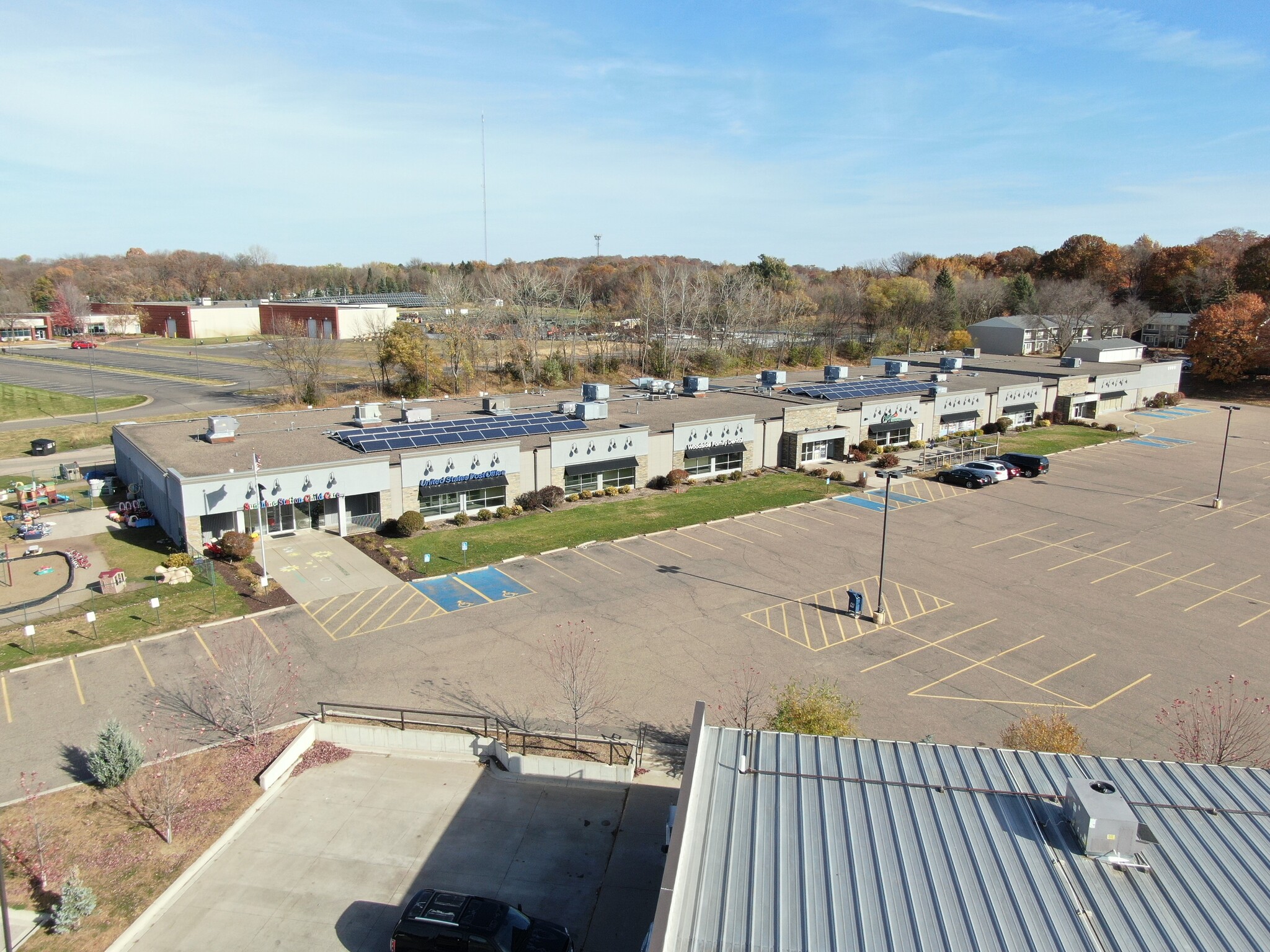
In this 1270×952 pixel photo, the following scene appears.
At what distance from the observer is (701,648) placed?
83.9 feet

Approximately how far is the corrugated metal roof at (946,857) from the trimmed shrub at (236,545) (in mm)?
25347

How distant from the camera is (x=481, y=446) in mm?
39281

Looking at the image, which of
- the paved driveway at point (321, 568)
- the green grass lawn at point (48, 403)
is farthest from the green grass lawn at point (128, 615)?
the green grass lawn at point (48, 403)

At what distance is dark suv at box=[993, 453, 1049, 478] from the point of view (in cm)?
4847

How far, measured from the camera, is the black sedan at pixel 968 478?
4572 centimetres

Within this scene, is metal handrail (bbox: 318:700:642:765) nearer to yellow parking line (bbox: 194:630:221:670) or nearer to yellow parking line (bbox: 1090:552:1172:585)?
yellow parking line (bbox: 194:630:221:670)

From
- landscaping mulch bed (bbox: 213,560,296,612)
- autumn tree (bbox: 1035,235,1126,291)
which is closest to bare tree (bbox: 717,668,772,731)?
landscaping mulch bed (bbox: 213,560,296,612)

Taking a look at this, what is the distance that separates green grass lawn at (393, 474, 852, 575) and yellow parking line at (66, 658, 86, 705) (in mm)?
12010

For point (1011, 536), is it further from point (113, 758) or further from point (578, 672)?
point (113, 758)

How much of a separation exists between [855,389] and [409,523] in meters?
35.9

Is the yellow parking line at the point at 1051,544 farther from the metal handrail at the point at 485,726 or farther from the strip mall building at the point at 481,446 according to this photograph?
the metal handrail at the point at 485,726

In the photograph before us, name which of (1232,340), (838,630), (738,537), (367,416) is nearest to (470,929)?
(838,630)

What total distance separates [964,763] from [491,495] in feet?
100

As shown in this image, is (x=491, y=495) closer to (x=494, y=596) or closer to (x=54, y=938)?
(x=494, y=596)
